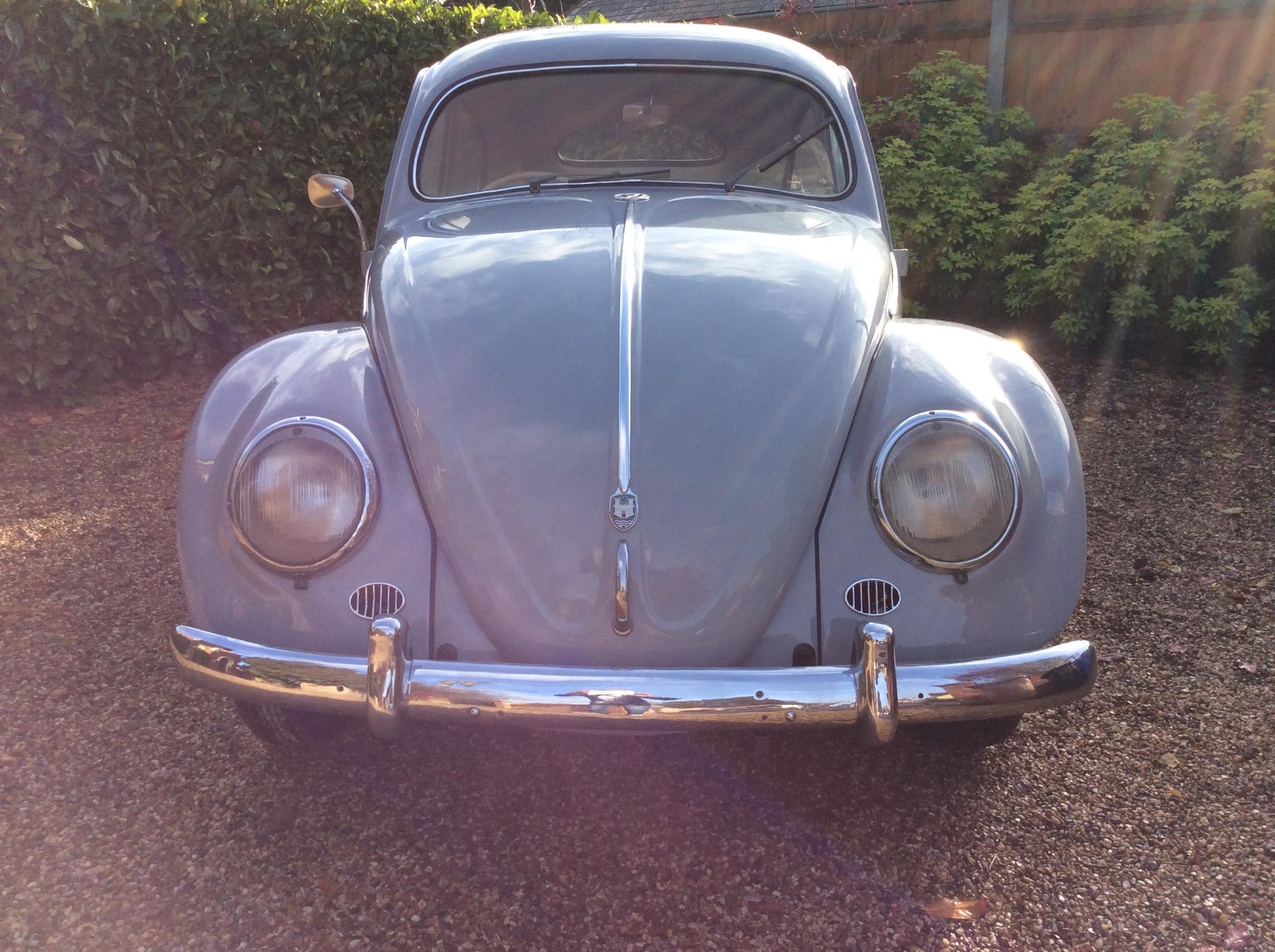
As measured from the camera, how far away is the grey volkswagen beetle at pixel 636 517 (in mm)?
1830

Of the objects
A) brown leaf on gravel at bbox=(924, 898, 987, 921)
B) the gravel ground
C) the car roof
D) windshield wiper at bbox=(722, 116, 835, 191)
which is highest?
the car roof

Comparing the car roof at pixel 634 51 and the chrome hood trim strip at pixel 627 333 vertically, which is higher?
the car roof at pixel 634 51

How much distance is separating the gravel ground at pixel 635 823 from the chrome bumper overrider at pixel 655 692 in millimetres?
479

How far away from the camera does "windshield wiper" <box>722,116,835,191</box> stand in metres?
3.12

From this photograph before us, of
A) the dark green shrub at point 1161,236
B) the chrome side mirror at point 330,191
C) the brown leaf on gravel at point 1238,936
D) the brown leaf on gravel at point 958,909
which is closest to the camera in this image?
the brown leaf on gravel at point 1238,936

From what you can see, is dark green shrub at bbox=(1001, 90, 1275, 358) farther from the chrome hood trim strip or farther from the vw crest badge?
the vw crest badge

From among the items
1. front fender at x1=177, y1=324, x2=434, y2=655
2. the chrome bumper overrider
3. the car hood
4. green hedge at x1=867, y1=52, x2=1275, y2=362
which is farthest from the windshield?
green hedge at x1=867, y1=52, x2=1275, y2=362

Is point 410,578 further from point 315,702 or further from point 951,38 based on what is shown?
point 951,38

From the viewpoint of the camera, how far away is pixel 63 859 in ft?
7.06

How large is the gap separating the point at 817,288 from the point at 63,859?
2066 millimetres

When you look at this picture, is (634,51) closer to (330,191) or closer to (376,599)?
(330,191)

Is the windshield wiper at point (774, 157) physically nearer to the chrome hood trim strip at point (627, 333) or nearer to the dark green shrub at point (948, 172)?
the chrome hood trim strip at point (627, 333)

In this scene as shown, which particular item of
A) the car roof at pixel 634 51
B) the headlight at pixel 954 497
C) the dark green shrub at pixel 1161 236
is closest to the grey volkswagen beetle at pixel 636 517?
the headlight at pixel 954 497

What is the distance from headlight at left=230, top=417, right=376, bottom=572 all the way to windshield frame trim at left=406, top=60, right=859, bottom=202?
1.41m
